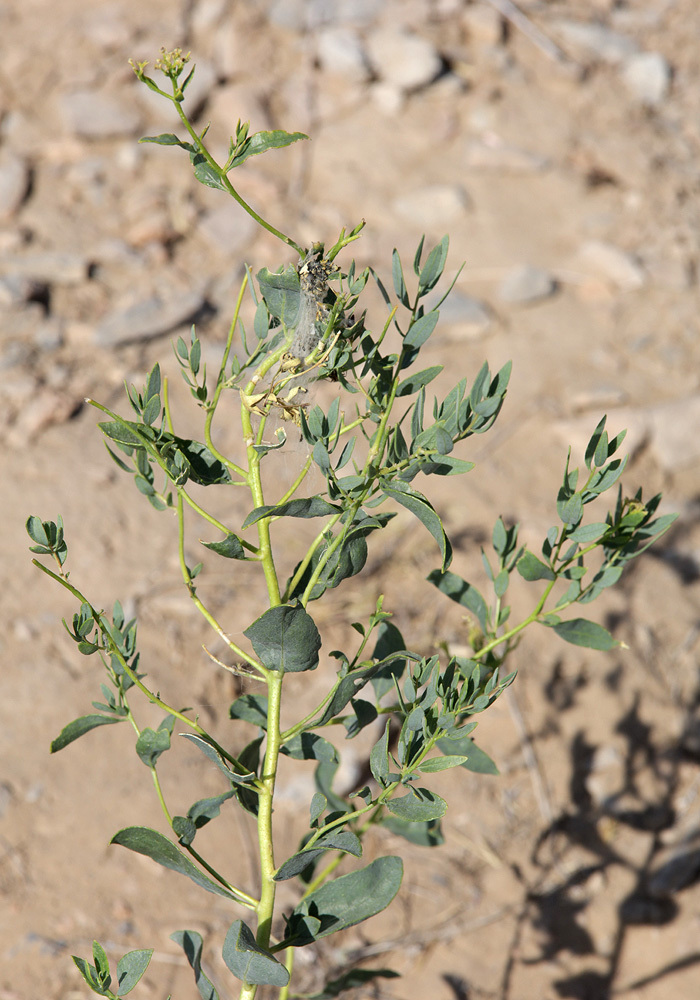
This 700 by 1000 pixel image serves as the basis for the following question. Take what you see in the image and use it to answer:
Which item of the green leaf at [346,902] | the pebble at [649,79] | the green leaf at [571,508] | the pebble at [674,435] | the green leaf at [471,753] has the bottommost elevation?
the green leaf at [346,902]

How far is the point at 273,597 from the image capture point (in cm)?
113

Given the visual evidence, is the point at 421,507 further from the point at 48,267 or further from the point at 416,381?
the point at 48,267

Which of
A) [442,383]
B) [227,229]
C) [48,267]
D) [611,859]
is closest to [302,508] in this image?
[611,859]

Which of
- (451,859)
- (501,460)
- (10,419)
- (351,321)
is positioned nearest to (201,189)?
(10,419)

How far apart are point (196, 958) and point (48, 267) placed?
10.8ft

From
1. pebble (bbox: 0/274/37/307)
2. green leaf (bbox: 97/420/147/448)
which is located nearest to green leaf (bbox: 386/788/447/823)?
green leaf (bbox: 97/420/147/448)

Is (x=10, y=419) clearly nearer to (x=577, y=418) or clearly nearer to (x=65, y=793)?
(x=65, y=793)

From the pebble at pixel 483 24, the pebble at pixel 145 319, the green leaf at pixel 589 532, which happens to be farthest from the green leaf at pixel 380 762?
the pebble at pixel 483 24

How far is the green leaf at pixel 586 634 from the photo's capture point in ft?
4.09

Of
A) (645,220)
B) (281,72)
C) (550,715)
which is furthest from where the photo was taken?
(281,72)

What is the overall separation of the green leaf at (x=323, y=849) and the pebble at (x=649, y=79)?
193 inches

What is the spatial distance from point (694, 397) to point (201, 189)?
8.26 feet

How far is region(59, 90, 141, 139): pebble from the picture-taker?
176 inches

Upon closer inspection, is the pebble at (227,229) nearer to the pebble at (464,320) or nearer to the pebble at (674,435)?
the pebble at (464,320)
